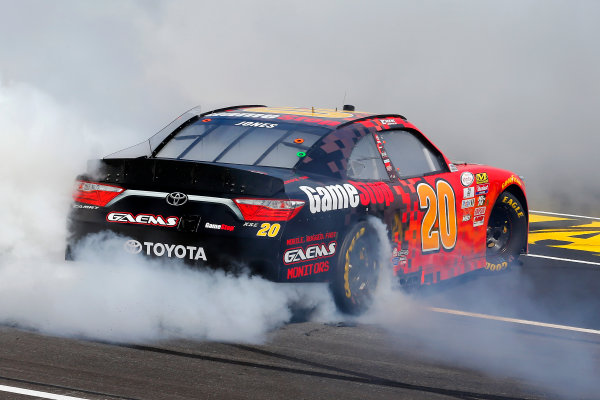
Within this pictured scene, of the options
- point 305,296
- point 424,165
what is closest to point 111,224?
point 305,296

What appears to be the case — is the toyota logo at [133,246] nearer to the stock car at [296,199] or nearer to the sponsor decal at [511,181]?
the stock car at [296,199]

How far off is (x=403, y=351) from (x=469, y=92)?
598 inches

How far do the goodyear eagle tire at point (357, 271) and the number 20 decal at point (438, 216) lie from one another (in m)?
0.74

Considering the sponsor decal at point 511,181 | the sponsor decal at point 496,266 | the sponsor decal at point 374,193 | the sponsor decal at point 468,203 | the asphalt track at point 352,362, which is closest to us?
the asphalt track at point 352,362

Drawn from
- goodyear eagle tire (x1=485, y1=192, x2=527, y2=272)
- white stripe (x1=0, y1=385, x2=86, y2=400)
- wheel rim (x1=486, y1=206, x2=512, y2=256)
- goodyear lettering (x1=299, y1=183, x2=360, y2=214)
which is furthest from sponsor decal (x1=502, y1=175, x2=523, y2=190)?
white stripe (x1=0, y1=385, x2=86, y2=400)

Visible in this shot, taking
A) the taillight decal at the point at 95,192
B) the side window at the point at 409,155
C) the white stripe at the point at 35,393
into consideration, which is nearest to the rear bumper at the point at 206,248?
the taillight decal at the point at 95,192

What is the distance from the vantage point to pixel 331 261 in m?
6.92

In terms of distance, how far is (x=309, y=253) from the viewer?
6.71 m

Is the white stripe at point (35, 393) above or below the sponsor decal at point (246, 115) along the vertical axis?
below

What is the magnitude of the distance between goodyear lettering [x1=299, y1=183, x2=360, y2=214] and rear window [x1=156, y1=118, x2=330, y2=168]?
0.39 metres

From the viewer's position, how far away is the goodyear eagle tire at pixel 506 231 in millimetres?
9602

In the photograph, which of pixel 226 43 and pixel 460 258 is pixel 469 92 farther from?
pixel 460 258

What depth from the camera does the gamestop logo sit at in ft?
21.5

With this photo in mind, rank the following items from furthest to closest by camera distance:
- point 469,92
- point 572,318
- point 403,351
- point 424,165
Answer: point 469,92 < point 424,165 < point 572,318 < point 403,351
